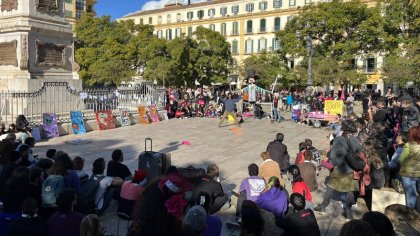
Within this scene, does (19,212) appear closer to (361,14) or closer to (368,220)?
(368,220)

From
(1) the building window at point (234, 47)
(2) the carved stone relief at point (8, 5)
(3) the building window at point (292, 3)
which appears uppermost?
(3) the building window at point (292, 3)

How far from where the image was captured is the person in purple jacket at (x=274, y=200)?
18.6ft

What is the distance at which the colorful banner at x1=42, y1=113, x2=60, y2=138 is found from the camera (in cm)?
1442

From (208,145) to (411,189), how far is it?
811cm

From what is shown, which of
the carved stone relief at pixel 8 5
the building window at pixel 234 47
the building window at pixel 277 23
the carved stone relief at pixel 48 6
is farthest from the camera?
the building window at pixel 234 47

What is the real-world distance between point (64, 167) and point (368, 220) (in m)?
4.35

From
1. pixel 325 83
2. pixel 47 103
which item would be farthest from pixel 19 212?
pixel 325 83

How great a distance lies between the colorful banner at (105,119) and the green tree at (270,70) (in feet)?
94.1

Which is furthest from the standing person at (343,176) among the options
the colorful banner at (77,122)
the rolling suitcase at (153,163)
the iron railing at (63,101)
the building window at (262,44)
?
the building window at (262,44)

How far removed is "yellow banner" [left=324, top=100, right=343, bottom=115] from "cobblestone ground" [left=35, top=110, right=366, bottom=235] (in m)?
1.31

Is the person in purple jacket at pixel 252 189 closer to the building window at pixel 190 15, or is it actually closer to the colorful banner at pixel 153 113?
the colorful banner at pixel 153 113

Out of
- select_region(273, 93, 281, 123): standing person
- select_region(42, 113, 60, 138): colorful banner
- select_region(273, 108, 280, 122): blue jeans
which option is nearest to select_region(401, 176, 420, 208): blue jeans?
select_region(42, 113, 60, 138): colorful banner

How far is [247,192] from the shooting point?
6.30 m

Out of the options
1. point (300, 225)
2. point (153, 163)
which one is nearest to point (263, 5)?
point (153, 163)
